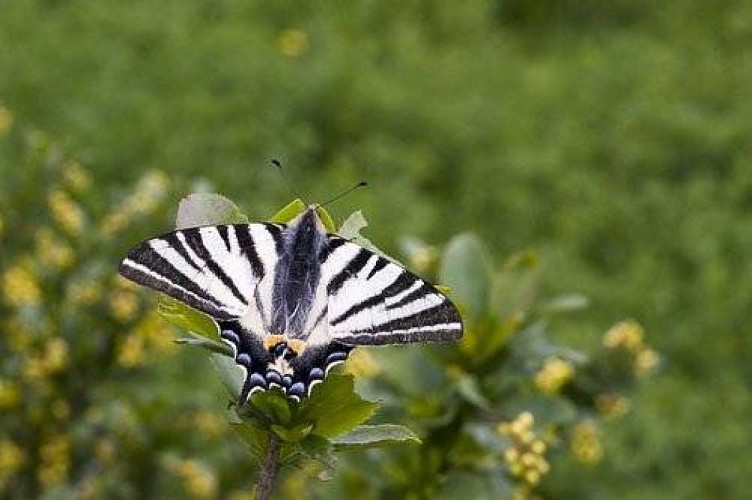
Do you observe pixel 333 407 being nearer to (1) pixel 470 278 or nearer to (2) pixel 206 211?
(2) pixel 206 211

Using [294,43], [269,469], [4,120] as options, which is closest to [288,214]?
[269,469]

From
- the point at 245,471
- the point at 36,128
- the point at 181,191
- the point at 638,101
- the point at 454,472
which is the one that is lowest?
the point at 454,472

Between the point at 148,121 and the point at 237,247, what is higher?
the point at 148,121

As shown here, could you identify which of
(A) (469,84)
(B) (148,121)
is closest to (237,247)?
(B) (148,121)

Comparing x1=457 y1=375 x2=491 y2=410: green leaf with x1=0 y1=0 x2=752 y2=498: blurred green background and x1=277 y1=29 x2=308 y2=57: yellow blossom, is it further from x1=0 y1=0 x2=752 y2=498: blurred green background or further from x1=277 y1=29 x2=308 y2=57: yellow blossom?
x1=277 y1=29 x2=308 y2=57: yellow blossom

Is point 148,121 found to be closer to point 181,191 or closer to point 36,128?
point 36,128

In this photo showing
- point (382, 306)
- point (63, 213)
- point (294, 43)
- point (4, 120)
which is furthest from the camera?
point (294, 43)
